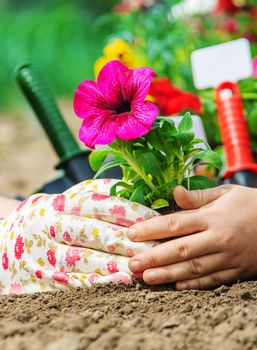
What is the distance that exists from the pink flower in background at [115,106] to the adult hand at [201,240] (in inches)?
5.3

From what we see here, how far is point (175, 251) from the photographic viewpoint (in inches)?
43.3

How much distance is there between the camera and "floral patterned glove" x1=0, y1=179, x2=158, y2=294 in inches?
44.4

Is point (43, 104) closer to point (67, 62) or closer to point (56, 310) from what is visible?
point (56, 310)

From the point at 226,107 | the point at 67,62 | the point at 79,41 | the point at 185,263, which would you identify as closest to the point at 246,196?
the point at 185,263

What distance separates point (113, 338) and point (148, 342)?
45mm

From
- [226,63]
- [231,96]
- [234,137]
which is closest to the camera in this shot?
[234,137]

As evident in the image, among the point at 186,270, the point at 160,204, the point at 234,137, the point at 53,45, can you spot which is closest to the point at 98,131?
the point at 160,204

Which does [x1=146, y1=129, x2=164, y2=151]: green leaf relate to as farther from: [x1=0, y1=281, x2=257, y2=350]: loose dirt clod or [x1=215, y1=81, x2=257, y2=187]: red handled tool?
[x1=215, y1=81, x2=257, y2=187]: red handled tool

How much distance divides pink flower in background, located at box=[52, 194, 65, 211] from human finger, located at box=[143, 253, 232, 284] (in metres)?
0.20

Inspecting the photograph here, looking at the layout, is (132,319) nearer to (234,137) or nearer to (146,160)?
(146,160)

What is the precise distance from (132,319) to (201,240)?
0.21m

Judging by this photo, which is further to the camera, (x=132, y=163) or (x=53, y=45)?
(x=53, y=45)

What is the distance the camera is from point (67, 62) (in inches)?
217

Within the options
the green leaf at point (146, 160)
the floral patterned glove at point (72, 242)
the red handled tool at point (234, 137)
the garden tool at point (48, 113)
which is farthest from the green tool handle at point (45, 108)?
the green leaf at point (146, 160)
